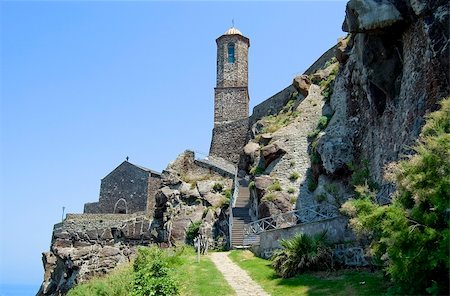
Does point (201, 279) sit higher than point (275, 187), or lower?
lower

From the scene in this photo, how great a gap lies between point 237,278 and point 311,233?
310cm

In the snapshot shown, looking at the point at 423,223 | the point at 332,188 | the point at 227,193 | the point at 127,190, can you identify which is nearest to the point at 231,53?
the point at 127,190

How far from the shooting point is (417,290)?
382 inches

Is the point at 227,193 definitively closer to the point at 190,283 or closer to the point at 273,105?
the point at 273,105

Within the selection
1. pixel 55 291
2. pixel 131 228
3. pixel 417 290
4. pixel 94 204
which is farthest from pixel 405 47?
pixel 94 204

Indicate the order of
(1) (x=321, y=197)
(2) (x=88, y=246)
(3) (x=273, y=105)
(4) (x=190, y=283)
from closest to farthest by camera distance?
1. (4) (x=190, y=283)
2. (1) (x=321, y=197)
3. (2) (x=88, y=246)
4. (3) (x=273, y=105)

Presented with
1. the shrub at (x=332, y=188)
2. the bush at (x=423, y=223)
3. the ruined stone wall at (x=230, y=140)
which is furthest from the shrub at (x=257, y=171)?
the bush at (x=423, y=223)

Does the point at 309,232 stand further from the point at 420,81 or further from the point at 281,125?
the point at 281,125

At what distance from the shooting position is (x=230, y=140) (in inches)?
1799

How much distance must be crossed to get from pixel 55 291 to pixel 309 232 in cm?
2391

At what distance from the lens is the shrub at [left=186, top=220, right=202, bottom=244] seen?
98.3 ft

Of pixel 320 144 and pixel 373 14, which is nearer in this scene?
pixel 373 14

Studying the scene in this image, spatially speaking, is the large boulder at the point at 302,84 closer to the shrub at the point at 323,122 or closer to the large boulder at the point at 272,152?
the shrub at the point at 323,122

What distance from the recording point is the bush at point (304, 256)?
15.1 metres
